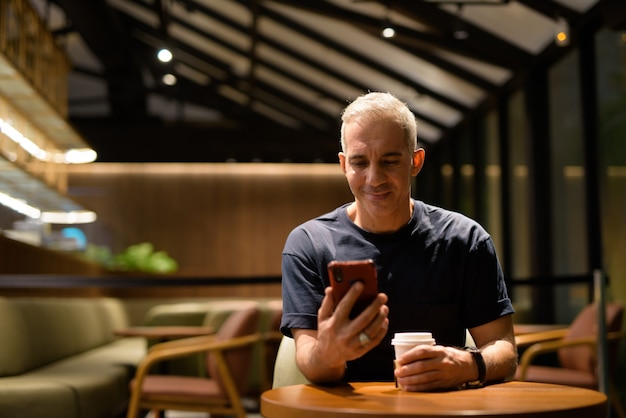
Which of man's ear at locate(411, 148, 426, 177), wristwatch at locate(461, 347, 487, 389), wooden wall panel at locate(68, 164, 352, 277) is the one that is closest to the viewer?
wristwatch at locate(461, 347, 487, 389)

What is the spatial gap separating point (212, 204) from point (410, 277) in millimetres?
12481

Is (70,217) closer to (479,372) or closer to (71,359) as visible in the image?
(71,359)

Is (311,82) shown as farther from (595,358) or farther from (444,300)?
(444,300)

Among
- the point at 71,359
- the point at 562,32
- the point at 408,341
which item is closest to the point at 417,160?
the point at 408,341

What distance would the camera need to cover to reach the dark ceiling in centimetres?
773

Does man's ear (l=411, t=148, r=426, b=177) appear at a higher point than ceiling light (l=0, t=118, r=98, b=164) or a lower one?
lower

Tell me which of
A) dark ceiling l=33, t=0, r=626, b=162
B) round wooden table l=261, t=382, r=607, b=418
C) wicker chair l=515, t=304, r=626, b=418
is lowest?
wicker chair l=515, t=304, r=626, b=418

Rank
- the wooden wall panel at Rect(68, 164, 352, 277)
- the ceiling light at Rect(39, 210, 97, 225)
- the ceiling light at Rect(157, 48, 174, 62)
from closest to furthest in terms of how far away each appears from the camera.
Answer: the ceiling light at Rect(157, 48, 174, 62) < the ceiling light at Rect(39, 210, 97, 225) < the wooden wall panel at Rect(68, 164, 352, 277)

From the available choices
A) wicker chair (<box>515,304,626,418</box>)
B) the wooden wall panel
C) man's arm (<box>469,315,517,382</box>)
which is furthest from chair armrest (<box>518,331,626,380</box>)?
the wooden wall panel

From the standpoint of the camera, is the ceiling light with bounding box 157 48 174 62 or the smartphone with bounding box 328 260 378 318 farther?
the ceiling light with bounding box 157 48 174 62

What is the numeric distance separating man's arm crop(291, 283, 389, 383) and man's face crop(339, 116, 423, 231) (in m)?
0.39

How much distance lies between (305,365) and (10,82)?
5923mm

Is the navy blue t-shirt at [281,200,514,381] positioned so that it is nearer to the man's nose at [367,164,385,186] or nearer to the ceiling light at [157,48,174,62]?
the man's nose at [367,164,385,186]

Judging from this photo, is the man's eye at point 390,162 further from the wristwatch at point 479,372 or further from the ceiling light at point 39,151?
the ceiling light at point 39,151
